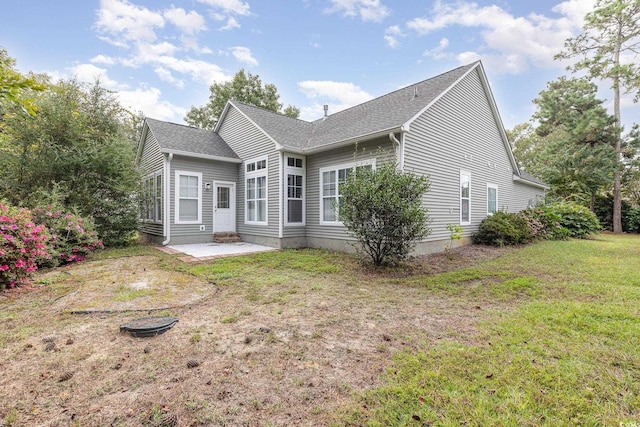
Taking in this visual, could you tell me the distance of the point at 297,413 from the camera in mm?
1810

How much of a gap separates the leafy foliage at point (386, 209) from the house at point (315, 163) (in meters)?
1.68

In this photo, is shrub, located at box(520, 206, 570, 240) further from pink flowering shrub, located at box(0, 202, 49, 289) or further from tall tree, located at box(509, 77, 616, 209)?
pink flowering shrub, located at box(0, 202, 49, 289)

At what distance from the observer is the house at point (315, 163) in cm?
826

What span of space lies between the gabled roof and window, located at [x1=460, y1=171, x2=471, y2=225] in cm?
805

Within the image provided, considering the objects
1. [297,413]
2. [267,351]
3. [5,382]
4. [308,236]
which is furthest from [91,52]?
[297,413]

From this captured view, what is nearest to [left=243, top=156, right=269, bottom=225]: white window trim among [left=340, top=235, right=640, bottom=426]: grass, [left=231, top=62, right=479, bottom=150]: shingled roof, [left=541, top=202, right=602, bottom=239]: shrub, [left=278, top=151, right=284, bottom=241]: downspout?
[left=278, top=151, right=284, bottom=241]: downspout

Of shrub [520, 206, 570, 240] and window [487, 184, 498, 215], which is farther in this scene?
shrub [520, 206, 570, 240]

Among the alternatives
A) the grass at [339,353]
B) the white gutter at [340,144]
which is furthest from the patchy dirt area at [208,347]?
the white gutter at [340,144]

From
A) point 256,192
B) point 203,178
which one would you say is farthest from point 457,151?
point 203,178

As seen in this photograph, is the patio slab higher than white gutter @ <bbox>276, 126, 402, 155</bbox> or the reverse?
the reverse

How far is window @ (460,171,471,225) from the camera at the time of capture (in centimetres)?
967

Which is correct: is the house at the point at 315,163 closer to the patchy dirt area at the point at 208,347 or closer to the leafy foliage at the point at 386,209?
the leafy foliage at the point at 386,209

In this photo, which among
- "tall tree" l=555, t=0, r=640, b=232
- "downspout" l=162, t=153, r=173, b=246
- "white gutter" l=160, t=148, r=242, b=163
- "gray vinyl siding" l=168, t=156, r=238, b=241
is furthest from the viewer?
"tall tree" l=555, t=0, r=640, b=232

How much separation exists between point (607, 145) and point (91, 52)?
83.8ft
